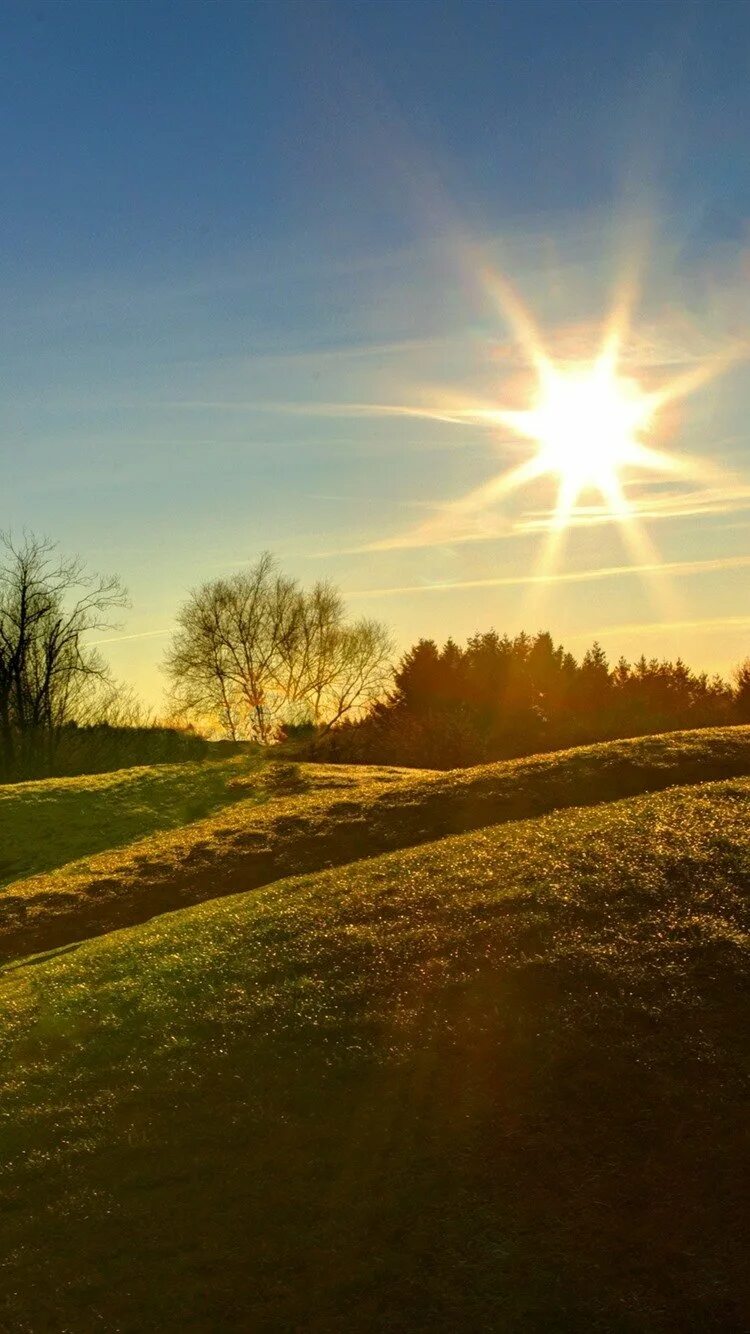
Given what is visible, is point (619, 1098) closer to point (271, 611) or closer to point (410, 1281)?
point (410, 1281)

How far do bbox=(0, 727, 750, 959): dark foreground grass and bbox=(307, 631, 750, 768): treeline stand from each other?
12947 mm

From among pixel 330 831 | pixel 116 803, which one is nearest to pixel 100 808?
pixel 116 803

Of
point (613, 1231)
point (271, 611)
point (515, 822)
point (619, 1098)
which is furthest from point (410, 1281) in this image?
point (271, 611)

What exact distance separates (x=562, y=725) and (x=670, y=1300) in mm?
30868

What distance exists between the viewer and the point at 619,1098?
380 inches

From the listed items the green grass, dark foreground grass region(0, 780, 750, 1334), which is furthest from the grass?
dark foreground grass region(0, 780, 750, 1334)

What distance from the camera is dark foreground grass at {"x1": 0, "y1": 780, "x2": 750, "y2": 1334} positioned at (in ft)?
26.4

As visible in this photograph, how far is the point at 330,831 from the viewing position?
71.5ft

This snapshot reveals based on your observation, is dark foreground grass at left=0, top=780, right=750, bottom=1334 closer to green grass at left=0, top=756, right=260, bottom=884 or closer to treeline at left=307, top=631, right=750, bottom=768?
green grass at left=0, top=756, right=260, bottom=884

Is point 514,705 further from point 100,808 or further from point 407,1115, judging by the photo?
point 407,1115

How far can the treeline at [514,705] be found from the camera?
37375 mm

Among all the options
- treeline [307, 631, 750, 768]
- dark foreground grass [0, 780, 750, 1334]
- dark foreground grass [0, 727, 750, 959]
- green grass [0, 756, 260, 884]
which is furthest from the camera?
treeline [307, 631, 750, 768]

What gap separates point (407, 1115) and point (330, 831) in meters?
12.2

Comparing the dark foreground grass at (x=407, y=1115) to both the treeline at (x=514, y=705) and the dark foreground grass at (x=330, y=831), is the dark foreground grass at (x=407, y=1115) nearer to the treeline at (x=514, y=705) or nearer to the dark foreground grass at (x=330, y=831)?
the dark foreground grass at (x=330, y=831)
